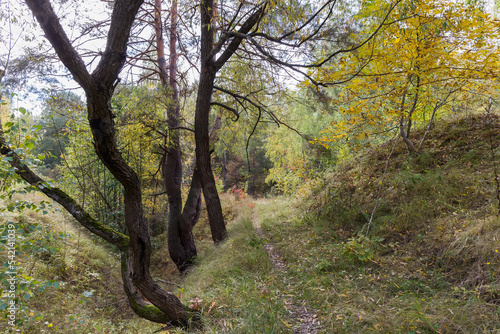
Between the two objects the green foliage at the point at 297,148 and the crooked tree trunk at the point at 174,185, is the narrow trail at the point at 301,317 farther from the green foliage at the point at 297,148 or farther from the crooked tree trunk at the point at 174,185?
the green foliage at the point at 297,148

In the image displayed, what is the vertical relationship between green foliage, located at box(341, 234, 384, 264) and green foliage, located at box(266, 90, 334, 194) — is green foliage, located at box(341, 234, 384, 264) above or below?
below

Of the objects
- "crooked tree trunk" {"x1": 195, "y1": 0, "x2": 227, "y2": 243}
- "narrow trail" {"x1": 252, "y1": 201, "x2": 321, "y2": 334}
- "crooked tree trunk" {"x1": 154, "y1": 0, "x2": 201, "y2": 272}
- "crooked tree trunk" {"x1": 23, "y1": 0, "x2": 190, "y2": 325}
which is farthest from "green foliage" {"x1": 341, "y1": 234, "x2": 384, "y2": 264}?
"crooked tree trunk" {"x1": 154, "y1": 0, "x2": 201, "y2": 272}

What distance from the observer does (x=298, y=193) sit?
26.5 ft

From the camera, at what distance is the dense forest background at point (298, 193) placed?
2568 mm

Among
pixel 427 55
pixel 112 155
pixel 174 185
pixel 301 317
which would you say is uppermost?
pixel 427 55

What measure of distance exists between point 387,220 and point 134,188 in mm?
4086

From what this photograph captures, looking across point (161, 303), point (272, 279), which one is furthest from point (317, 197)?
point (161, 303)

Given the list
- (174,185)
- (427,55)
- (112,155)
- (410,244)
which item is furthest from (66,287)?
(427,55)

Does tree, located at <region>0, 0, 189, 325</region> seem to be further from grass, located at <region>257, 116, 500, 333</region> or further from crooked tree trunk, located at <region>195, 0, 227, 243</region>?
Result: crooked tree trunk, located at <region>195, 0, 227, 243</region>

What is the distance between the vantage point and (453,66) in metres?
4.62

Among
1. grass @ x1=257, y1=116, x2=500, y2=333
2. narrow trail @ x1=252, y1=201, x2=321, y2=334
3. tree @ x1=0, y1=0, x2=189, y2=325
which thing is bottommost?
narrow trail @ x1=252, y1=201, x2=321, y2=334

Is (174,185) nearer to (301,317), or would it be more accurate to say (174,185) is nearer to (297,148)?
(301,317)

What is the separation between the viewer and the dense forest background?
2568 millimetres

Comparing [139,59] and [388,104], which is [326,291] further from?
[139,59]
